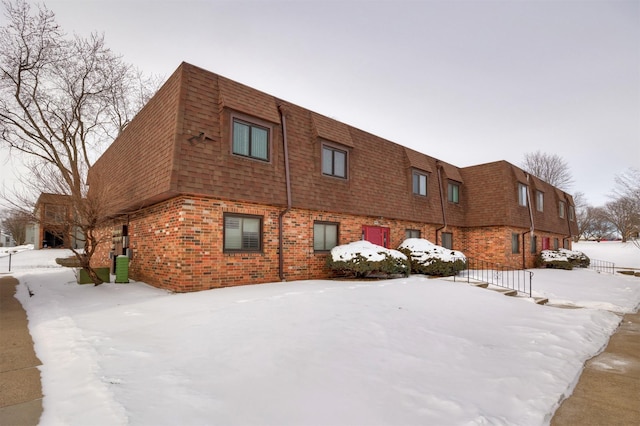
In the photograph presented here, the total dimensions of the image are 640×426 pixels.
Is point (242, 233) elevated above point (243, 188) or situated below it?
below

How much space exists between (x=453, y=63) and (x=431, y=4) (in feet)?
15.0

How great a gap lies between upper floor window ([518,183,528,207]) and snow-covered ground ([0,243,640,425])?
1375 centimetres

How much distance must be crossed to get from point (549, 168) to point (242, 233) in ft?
163

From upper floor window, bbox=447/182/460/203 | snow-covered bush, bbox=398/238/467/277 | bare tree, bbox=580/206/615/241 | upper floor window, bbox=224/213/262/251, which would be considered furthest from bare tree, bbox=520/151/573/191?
upper floor window, bbox=224/213/262/251

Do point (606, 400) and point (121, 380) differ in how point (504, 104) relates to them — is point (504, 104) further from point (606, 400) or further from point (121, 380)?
point (121, 380)

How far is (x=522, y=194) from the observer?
21250 millimetres

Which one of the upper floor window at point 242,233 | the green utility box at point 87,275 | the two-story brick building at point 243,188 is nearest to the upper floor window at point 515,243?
the two-story brick building at point 243,188

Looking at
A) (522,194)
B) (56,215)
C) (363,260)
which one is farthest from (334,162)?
(522,194)

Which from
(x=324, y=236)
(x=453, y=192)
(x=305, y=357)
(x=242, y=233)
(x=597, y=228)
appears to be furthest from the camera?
(x=597, y=228)

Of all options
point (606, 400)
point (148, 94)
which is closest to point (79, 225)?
point (606, 400)

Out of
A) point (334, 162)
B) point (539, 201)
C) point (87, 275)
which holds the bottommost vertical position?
point (87, 275)

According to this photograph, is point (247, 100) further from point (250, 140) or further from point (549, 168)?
point (549, 168)

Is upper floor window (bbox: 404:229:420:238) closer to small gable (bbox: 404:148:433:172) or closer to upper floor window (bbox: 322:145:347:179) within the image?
small gable (bbox: 404:148:433:172)

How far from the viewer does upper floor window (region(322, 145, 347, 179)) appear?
12758 millimetres
